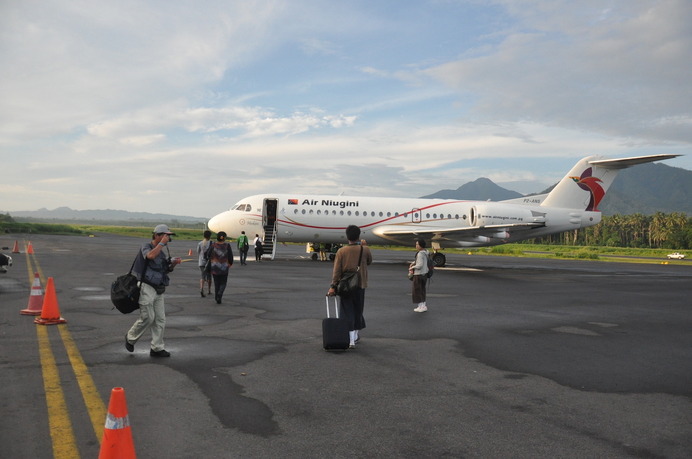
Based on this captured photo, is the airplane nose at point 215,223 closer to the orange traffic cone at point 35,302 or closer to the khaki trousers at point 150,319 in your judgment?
the orange traffic cone at point 35,302

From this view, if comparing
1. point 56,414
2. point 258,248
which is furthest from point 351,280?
point 258,248

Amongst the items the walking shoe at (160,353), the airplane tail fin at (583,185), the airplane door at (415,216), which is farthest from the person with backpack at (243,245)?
the walking shoe at (160,353)

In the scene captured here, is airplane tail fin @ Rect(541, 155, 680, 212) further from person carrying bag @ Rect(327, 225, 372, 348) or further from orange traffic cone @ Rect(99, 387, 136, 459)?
orange traffic cone @ Rect(99, 387, 136, 459)

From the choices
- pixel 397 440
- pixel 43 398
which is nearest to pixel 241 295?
pixel 43 398

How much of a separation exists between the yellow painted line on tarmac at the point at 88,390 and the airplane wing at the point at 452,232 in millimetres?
21542

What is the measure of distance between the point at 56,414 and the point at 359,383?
3.27 meters

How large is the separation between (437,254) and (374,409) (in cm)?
2320

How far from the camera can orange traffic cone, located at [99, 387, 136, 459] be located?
3.46m

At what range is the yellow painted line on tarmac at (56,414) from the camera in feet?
14.3

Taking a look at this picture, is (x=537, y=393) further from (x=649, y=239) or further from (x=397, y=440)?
(x=649, y=239)

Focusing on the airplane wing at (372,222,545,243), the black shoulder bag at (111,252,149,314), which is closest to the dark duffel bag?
the black shoulder bag at (111,252,149,314)

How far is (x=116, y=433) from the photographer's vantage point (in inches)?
137

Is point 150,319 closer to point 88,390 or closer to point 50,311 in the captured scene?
point 88,390

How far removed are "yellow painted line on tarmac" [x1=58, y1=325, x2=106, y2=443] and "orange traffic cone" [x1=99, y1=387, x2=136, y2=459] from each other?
1300 millimetres
